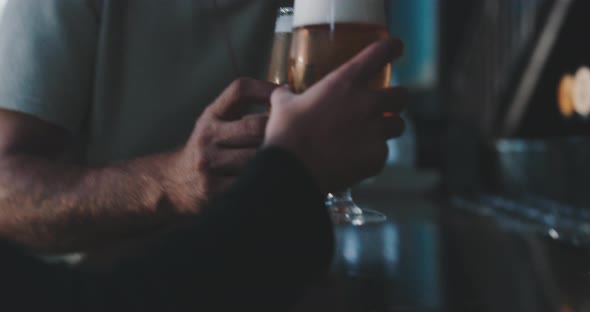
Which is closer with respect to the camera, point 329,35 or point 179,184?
point 329,35

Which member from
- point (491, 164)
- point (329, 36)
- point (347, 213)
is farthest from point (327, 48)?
point (491, 164)

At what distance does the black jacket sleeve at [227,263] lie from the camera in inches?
16.0

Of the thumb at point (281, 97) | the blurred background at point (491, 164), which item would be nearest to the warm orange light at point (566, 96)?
the blurred background at point (491, 164)

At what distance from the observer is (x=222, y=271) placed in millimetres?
433

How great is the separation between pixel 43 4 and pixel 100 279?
31.7 inches

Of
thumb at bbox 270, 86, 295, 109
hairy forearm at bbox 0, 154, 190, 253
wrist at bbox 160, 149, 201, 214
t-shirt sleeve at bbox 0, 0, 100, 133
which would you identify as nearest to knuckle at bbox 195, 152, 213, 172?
wrist at bbox 160, 149, 201, 214

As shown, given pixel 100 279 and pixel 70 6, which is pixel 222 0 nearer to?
pixel 70 6

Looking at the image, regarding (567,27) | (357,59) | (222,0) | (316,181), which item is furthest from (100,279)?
(567,27)

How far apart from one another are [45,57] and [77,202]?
266mm

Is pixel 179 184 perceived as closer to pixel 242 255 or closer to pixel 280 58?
pixel 280 58

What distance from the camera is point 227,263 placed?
17.1 inches

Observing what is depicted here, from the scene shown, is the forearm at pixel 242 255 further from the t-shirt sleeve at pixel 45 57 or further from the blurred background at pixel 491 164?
the t-shirt sleeve at pixel 45 57

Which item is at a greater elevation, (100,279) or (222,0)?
(222,0)

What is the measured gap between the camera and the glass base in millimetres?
828
